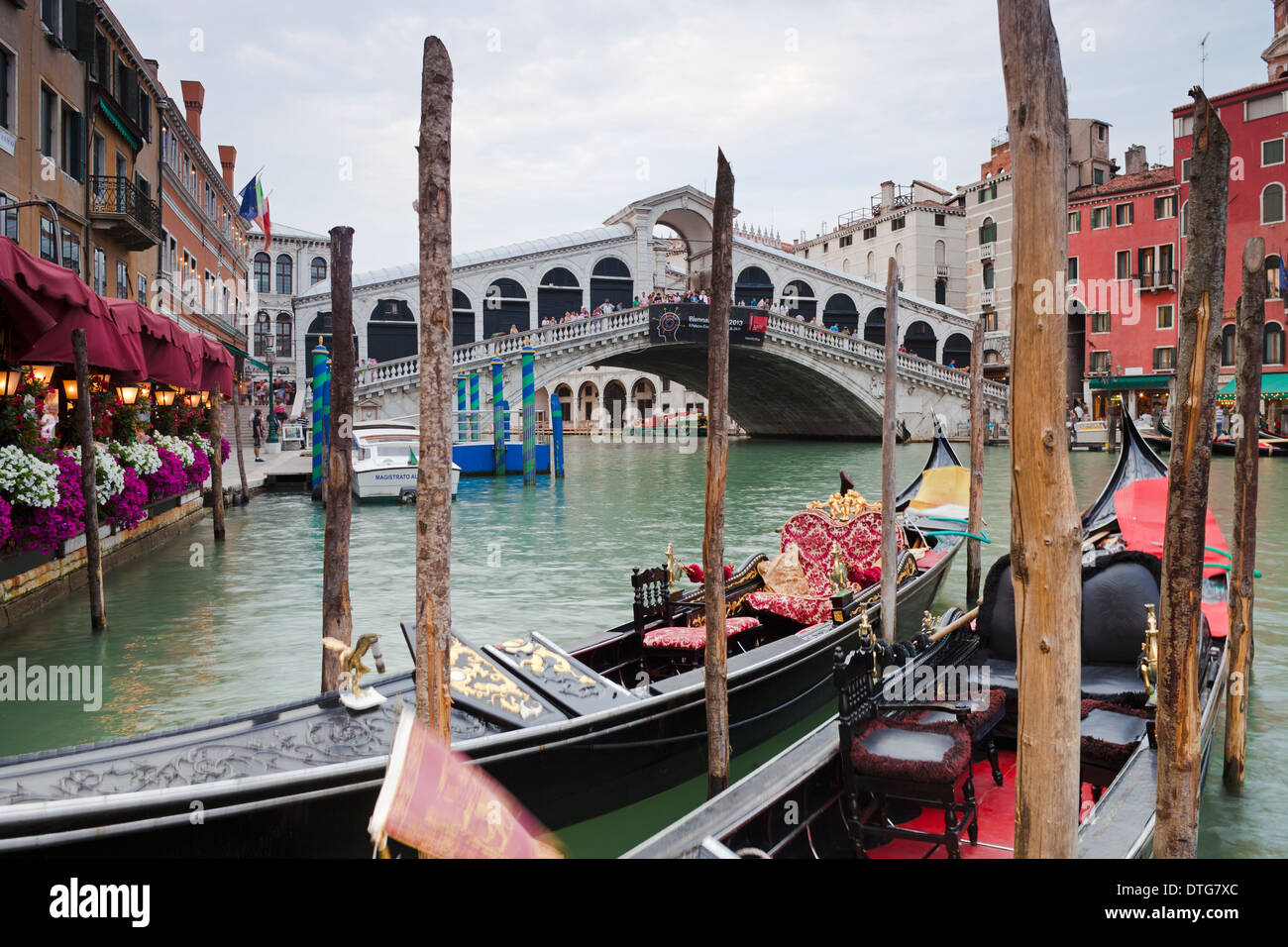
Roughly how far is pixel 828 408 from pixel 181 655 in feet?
81.0

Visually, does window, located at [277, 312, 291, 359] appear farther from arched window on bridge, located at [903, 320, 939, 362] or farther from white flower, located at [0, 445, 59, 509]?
white flower, located at [0, 445, 59, 509]

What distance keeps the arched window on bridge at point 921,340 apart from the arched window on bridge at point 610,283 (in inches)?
367

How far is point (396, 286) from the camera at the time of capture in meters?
25.8

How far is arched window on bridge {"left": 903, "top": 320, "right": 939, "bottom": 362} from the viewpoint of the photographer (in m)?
30.7

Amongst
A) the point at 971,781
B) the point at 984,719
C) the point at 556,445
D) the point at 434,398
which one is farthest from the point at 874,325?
the point at 434,398

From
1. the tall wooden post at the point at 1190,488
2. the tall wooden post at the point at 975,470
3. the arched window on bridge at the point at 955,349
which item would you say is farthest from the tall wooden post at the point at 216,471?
the arched window on bridge at the point at 955,349

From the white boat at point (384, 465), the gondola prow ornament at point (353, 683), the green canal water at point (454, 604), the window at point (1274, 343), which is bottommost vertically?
the green canal water at point (454, 604)

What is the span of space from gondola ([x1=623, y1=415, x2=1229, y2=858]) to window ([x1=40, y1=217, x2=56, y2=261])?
36.4 feet

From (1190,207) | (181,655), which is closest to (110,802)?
(1190,207)

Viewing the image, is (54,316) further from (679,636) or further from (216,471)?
(216,471)

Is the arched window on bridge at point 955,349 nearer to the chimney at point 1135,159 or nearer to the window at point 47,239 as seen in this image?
the chimney at point 1135,159

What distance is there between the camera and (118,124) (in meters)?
13.1

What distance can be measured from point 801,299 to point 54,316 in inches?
1103

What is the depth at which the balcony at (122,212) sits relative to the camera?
1231cm
